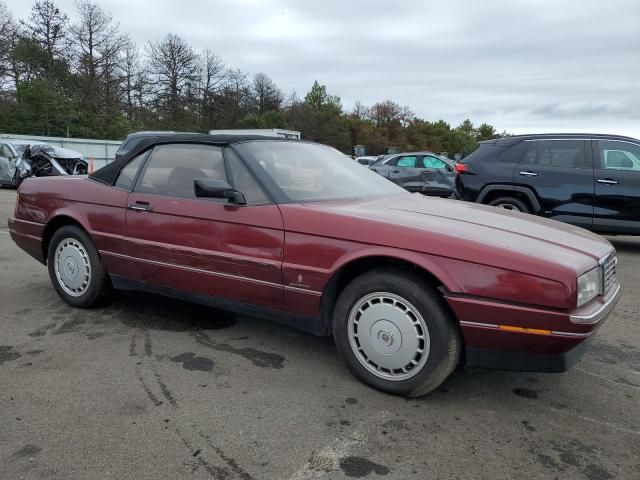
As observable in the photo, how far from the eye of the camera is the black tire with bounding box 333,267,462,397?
2691mm

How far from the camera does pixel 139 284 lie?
3941 millimetres

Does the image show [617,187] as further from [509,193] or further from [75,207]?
[75,207]

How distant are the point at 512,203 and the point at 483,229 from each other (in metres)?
5.39

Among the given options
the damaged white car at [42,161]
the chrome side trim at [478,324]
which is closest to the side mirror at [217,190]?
the chrome side trim at [478,324]

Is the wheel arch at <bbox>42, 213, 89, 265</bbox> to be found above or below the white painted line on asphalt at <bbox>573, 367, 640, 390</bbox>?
above

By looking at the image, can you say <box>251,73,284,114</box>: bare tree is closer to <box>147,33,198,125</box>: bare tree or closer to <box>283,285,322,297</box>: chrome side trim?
<box>147,33,198,125</box>: bare tree

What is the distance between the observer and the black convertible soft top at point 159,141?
370cm

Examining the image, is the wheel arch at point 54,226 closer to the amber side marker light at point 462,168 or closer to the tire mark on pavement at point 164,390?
the tire mark on pavement at point 164,390

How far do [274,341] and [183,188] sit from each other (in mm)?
1276

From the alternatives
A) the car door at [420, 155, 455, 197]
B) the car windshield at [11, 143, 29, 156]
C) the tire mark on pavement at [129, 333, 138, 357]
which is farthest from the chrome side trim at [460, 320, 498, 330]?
the car windshield at [11, 143, 29, 156]

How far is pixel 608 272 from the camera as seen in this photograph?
299 cm

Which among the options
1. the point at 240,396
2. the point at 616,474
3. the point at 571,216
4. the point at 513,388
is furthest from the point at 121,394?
the point at 571,216

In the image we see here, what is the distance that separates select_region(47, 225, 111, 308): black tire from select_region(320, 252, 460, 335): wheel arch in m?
2.08

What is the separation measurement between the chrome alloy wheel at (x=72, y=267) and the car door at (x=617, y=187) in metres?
6.59
